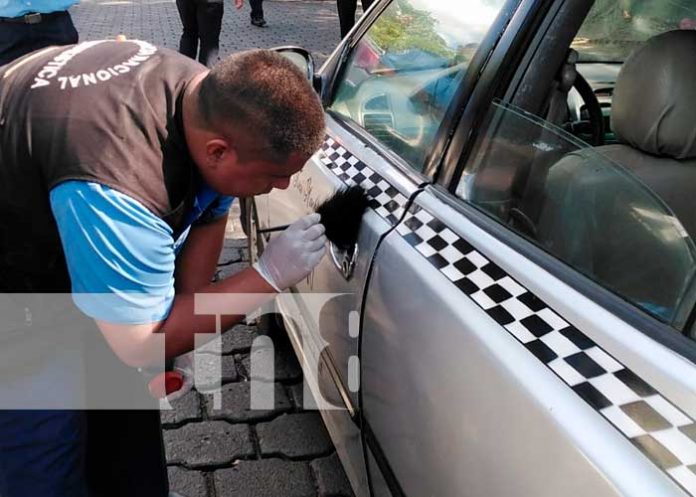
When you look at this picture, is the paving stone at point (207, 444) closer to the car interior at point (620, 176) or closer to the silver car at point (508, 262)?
the silver car at point (508, 262)

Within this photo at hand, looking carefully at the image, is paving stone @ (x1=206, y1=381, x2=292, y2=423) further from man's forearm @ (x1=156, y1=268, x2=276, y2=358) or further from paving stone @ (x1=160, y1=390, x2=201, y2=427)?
man's forearm @ (x1=156, y1=268, x2=276, y2=358)

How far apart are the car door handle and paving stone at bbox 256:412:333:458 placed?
965 mm

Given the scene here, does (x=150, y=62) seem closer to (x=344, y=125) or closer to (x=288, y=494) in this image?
(x=344, y=125)

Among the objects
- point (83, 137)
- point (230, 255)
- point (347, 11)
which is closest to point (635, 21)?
point (83, 137)

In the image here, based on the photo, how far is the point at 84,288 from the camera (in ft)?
4.53

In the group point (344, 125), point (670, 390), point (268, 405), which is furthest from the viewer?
point (268, 405)

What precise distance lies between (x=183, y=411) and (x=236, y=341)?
0.49 metres

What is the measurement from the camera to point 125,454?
1.91 meters

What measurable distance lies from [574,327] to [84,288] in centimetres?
89

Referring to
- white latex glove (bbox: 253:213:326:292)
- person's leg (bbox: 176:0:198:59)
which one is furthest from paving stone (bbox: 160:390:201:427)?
person's leg (bbox: 176:0:198:59)

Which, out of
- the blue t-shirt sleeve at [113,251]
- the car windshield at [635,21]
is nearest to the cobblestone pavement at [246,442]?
the blue t-shirt sleeve at [113,251]

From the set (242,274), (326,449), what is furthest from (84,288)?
(326,449)

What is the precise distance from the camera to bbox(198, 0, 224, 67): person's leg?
19.3 feet

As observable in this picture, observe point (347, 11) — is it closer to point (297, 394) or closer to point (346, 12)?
point (346, 12)
